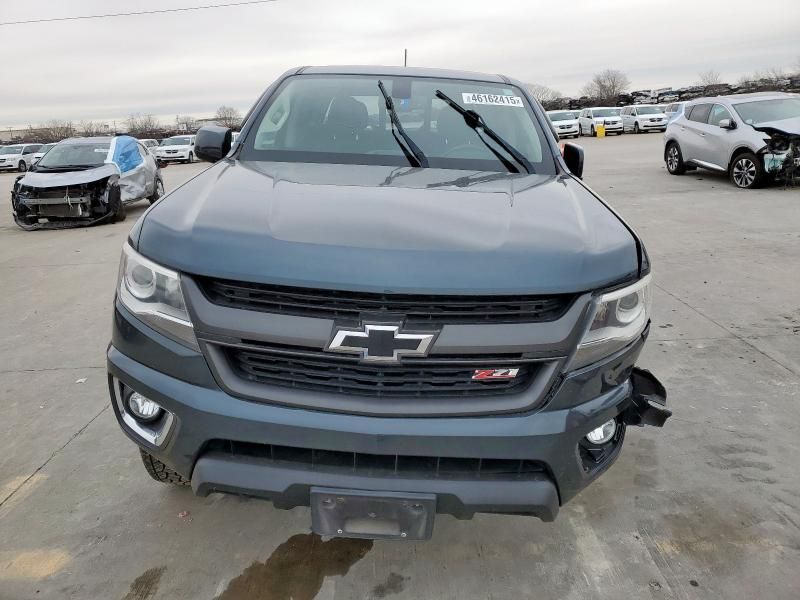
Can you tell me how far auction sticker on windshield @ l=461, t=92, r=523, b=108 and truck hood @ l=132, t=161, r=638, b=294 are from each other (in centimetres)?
107

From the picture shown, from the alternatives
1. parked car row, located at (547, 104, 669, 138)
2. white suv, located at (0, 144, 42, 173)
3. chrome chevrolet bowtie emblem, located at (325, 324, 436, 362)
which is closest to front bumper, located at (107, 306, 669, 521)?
chrome chevrolet bowtie emblem, located at (325, 324, 436, 362)

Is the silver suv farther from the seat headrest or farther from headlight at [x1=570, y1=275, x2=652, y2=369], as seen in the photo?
headlight at [x1=570, y1=275, x2=652, y2=369]

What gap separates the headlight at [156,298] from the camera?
1884 millimetres

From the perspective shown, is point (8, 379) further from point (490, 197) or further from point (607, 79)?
point (607, 79)

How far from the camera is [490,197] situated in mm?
2379

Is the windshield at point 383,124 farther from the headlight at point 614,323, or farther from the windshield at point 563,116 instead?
the windshield at point 563,116

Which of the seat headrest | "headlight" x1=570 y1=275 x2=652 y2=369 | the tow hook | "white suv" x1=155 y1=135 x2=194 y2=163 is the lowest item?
"white suv" x1=155 y1=135 x2=194 y2=163

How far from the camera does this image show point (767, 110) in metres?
11.7

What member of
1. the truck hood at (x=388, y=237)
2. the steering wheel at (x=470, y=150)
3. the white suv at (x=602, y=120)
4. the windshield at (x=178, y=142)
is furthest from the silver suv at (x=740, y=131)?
the windshield at (x=178, y=142)

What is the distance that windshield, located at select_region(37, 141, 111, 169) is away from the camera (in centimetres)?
1056

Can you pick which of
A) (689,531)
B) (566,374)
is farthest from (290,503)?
(689,531)

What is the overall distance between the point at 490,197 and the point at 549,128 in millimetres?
1183

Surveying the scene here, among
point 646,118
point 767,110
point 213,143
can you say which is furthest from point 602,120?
point 213,143

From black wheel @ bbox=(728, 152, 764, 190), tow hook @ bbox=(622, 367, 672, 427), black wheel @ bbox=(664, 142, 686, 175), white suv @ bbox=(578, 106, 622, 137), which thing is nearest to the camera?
tow hook @ bbox=(622, 367, 672, 427)
